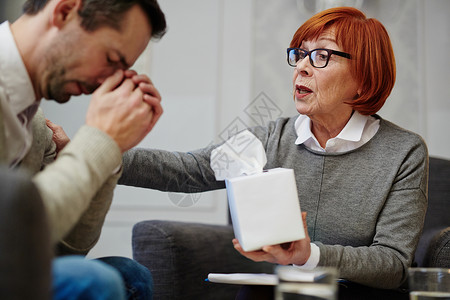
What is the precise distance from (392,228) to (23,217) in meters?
0.97

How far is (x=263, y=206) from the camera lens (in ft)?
3.05

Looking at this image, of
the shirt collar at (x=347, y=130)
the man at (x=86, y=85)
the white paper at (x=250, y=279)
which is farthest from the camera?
the shirt collar at (x=347, y=130)

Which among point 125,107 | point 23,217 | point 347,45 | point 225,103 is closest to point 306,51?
point 347,45

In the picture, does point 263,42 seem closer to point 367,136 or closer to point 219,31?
point 219,31

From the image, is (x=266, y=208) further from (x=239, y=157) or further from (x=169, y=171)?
(x=169, y=171)

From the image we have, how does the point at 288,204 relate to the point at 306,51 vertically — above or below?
below

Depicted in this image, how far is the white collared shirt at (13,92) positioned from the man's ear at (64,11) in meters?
0.08

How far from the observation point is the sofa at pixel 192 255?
126 cm

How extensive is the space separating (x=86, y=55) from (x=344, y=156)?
779 mm

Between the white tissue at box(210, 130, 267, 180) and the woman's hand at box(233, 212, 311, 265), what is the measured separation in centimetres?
16

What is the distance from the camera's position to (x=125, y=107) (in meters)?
0.82

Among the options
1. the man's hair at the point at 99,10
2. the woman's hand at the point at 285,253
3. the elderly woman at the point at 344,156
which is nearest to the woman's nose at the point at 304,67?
the elderly woman at the point at 344,156

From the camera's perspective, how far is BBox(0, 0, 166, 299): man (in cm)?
73

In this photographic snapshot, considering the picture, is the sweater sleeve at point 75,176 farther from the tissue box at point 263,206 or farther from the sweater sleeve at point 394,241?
the sweater sleeve at point 394,241
